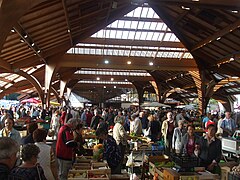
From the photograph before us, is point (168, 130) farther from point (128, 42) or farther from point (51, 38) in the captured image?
point (128, 42)

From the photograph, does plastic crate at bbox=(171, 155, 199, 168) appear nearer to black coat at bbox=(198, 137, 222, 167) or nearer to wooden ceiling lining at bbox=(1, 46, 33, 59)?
black coat at bbox=(198, 137, 222, 167)

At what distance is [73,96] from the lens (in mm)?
48656

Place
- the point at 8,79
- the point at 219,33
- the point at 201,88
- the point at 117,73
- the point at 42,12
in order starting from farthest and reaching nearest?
the point at 117,73 < the point at 8,79 < the point at 201,88 < the point at 219,33 < the point at 42,12

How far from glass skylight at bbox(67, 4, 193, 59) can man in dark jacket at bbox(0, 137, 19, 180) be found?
1404 centimetres

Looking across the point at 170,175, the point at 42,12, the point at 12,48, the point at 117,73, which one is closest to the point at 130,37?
the point at 12,48

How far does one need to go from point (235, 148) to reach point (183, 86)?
22.1 m

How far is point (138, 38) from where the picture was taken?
60.2ft

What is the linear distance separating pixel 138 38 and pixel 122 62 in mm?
1842

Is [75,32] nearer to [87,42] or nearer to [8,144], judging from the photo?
[87,42]

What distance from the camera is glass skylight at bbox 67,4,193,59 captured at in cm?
1642

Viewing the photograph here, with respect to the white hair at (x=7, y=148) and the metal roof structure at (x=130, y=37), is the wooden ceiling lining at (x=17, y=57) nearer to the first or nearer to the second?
the metal roof structure at (x=130, y=37)

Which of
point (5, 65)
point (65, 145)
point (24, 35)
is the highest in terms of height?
point (24, 35)

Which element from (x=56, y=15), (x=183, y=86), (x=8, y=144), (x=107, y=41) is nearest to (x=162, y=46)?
(x=107, y=41)

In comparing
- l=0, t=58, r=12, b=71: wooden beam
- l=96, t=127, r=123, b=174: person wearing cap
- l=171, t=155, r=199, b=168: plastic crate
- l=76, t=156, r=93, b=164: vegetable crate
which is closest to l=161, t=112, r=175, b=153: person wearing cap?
l=76, t=156, r=93, b=164: vegetable crate
